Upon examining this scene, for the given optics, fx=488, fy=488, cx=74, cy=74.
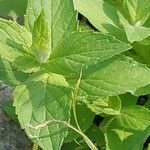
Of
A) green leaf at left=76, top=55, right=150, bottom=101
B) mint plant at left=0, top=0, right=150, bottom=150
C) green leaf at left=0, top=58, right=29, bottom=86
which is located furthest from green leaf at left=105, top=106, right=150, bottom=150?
green leaf at left=0, top=58, right=29, bottom=86

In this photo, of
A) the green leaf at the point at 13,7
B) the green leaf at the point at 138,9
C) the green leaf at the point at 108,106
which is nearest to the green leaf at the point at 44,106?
the green leaf at the point at 108,106

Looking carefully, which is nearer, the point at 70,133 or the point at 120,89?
the point at 120,89

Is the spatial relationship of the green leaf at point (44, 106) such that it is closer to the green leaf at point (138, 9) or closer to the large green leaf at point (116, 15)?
the large green leaf at point (116, 15)

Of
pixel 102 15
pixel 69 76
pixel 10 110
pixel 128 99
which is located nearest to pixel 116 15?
pixel 102 15

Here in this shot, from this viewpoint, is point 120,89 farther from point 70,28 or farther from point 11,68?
point 11,68

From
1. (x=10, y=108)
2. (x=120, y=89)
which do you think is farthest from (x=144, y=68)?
(x=10, y=108)

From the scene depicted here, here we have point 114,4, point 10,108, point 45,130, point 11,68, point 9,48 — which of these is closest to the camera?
point 45,130

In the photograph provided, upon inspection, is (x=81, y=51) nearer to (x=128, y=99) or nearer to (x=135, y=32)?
(x=135, y=32)
